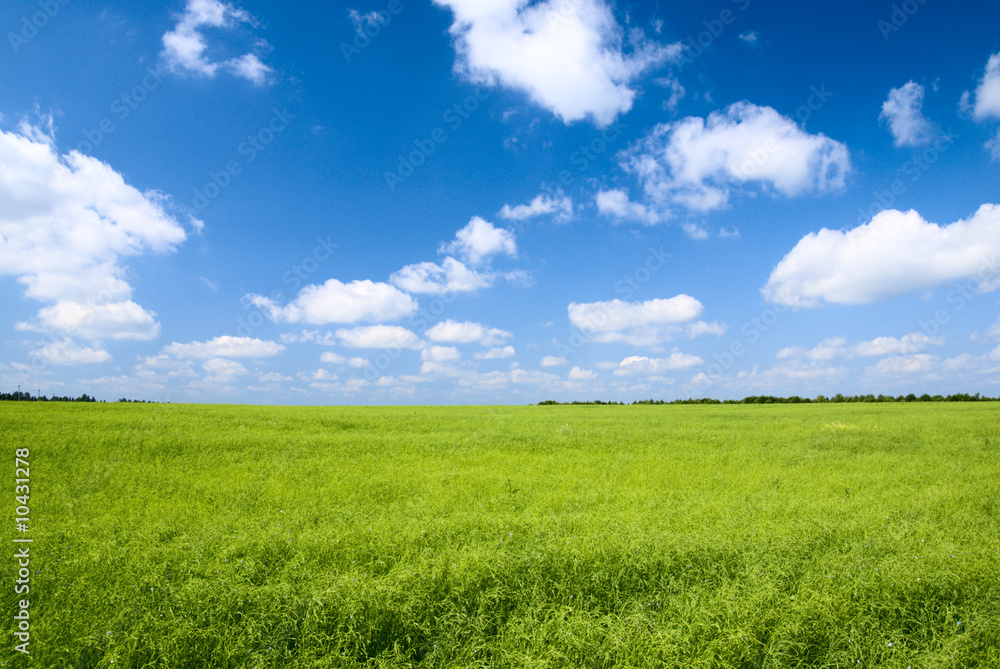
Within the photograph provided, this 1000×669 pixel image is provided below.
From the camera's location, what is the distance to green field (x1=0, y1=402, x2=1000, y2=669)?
5.12 meters

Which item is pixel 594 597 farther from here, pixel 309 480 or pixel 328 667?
pixel 309 480

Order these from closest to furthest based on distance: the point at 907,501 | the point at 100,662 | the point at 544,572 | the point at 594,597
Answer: the point at 100,662 < the point at 594,597 < the point at 544,572 < the point at 907,501

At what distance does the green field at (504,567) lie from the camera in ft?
16.8

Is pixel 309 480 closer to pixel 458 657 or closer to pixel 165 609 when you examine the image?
pixel 165 609

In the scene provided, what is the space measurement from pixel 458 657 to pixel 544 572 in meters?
1.90

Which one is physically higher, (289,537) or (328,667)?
(289,537)

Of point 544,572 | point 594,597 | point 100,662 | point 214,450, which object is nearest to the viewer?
point 100,662

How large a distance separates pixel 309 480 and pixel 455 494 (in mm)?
4352

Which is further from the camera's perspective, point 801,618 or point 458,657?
point 801,618

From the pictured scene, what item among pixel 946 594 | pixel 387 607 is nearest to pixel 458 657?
pixel 387 607

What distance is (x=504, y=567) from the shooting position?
6.45 m

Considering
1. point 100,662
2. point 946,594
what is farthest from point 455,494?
point 946,594

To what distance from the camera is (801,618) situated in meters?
5.52

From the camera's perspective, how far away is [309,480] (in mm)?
12180
